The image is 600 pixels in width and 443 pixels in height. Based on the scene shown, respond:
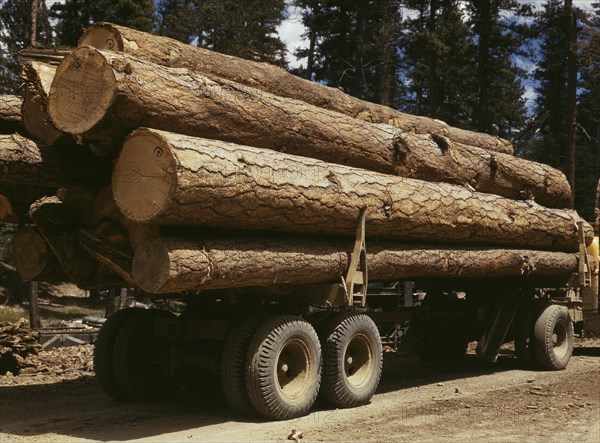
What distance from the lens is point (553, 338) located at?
12.6 meters

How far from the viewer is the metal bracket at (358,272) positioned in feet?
27.6

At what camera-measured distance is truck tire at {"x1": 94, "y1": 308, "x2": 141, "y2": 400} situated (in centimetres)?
863

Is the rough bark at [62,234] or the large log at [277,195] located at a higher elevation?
the large log at [277,195]

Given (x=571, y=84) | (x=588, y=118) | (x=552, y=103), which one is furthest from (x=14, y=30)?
(x=588, y=118)

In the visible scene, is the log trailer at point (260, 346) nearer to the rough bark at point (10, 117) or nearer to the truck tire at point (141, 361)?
the truck tire at point (141, 361)

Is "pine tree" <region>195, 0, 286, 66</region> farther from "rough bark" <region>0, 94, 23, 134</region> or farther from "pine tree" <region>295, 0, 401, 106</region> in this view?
"rough bark" <region>0, 94, 23, 134</region>

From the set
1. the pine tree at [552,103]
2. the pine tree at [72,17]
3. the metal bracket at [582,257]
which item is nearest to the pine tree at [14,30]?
the pine tree at [72,17]

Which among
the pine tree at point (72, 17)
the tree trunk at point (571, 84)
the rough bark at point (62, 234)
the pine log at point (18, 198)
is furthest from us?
the tree trunk at point (571, 84)

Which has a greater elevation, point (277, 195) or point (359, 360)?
point (277, 195)

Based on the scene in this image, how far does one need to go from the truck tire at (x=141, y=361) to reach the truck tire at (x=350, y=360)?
1.90m

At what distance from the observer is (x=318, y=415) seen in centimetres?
815

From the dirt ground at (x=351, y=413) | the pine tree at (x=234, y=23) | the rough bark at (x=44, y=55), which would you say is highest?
the pine tree at (x=234, y=23)

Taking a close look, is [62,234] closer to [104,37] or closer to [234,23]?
[104,37]

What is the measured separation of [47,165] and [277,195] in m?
2.38
